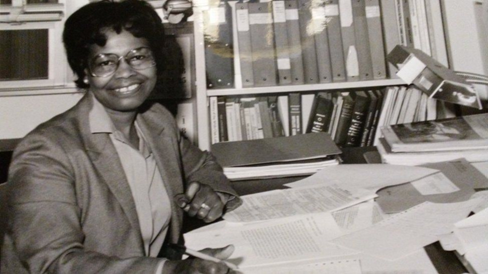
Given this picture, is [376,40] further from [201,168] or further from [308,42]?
[201,168]

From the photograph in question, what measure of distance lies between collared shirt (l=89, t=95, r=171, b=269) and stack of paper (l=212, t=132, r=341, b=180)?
→ 0.81 feet

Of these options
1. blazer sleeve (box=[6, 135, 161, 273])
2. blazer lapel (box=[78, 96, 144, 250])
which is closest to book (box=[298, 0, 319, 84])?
blazer lapel (box=[78, 96, 144, 250])

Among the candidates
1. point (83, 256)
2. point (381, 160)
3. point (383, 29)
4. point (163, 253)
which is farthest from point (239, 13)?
point (83, 256)

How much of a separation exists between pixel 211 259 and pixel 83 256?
232 millimetres

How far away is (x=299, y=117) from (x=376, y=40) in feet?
1.43

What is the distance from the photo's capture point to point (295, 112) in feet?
6.28

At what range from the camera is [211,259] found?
739 mm

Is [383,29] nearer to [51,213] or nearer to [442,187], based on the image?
[442,187]

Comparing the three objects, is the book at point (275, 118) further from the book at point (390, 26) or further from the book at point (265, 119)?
the book at point (390, 26)

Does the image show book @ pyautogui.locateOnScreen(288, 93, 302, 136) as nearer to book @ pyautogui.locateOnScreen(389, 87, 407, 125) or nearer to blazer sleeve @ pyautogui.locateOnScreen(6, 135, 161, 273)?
book @ pyautogui.locateOnScreen(389, 87, 407, 125)

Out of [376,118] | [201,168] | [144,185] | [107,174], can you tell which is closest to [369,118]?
[376,118]

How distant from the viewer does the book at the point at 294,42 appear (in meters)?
1.83

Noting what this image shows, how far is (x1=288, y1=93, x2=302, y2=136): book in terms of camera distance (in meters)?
1.91

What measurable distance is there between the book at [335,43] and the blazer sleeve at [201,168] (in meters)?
0.71
